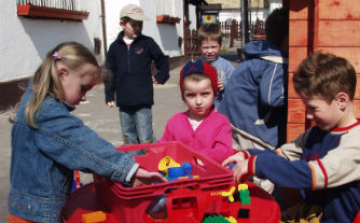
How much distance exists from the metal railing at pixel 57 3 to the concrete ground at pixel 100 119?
1821 millimetres

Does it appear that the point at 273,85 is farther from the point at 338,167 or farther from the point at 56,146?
the point at 56,146

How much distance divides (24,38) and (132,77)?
11.0ft

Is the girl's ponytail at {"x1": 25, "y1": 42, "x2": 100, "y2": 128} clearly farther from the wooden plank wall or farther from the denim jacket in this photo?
the wooden plank wall

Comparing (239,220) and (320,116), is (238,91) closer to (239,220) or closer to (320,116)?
(320,116)

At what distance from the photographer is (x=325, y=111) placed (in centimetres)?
186

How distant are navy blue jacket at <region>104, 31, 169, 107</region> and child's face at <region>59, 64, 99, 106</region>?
2.44 m

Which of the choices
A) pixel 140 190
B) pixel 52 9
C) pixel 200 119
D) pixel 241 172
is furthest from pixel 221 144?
pixel 52 9

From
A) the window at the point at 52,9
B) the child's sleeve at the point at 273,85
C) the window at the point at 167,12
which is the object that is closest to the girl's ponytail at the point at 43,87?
the child's sleeve at the point at 273,85

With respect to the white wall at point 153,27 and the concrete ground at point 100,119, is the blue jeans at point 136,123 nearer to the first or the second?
the concrete ground at point 100,119

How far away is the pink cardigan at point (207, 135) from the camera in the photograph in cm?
233

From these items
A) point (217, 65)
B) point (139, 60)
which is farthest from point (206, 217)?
point (139, 60)

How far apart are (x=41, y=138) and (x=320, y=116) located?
1212 mm

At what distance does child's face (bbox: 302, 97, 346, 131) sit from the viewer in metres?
1.86

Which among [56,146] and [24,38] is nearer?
[56,146]
